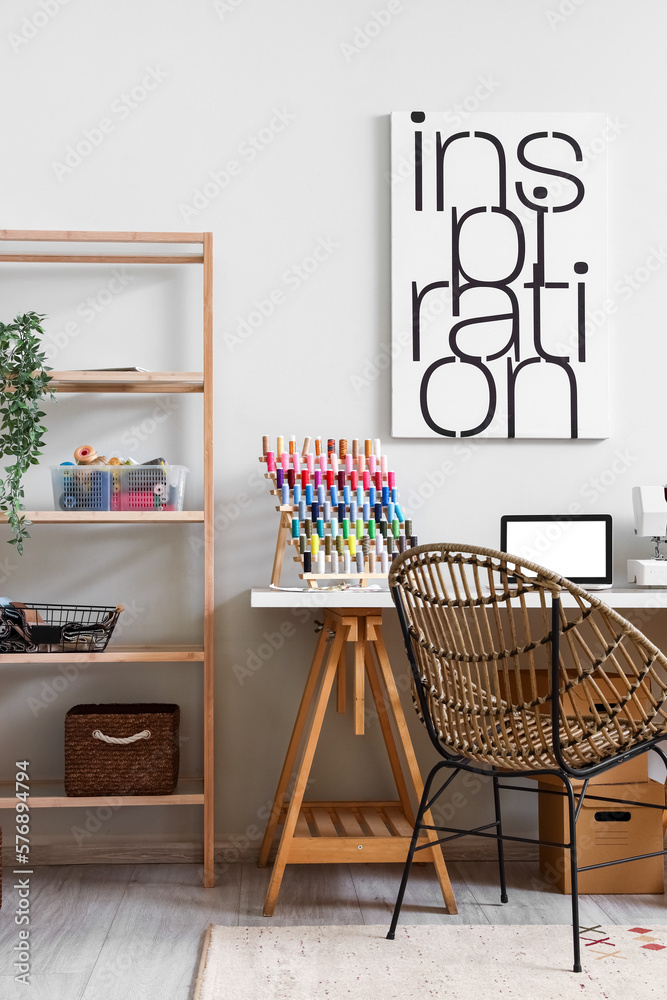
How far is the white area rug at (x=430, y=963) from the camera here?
160 cm

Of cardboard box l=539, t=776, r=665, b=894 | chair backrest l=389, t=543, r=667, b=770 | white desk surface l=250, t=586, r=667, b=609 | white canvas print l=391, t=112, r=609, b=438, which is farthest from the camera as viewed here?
white canvas print l=391, t=112, r=609, b=438

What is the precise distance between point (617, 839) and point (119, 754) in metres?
1.28

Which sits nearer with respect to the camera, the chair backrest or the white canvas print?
the chair backrest

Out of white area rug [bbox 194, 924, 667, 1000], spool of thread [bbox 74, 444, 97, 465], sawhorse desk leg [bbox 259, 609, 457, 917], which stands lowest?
white area rug [bbox 194, 924, 667, 1000]

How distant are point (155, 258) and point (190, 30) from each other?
0.71 meters

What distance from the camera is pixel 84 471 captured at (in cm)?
220

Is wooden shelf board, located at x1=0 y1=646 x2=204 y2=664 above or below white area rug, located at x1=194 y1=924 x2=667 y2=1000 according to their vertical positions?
above

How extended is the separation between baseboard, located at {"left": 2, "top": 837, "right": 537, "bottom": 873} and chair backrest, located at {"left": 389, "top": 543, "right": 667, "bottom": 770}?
2.40 feet

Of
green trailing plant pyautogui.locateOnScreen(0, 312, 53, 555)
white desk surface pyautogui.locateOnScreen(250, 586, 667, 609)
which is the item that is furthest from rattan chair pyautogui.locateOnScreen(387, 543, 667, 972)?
green trailing plant pyautogui.locateOnScreen(0, 312, 53, 555)

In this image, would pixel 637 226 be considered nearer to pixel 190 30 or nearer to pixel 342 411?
pixel 342 411

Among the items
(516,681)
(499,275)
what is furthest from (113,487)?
(499,275)

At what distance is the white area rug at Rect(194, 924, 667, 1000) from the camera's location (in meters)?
1.60

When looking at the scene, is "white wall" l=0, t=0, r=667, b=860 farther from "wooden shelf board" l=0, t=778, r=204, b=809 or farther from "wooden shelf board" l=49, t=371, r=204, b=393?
"wooden shelf board" l=0, t=778, r=204, b=809

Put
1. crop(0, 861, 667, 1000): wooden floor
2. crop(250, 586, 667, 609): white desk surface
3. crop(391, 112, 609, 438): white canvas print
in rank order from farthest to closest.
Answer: crop(391, 112, 609, 438): white canvas print < crop(250, 586, 667, 609): white desk surface < crop(0, 861, 667, 1000): wooden floor
